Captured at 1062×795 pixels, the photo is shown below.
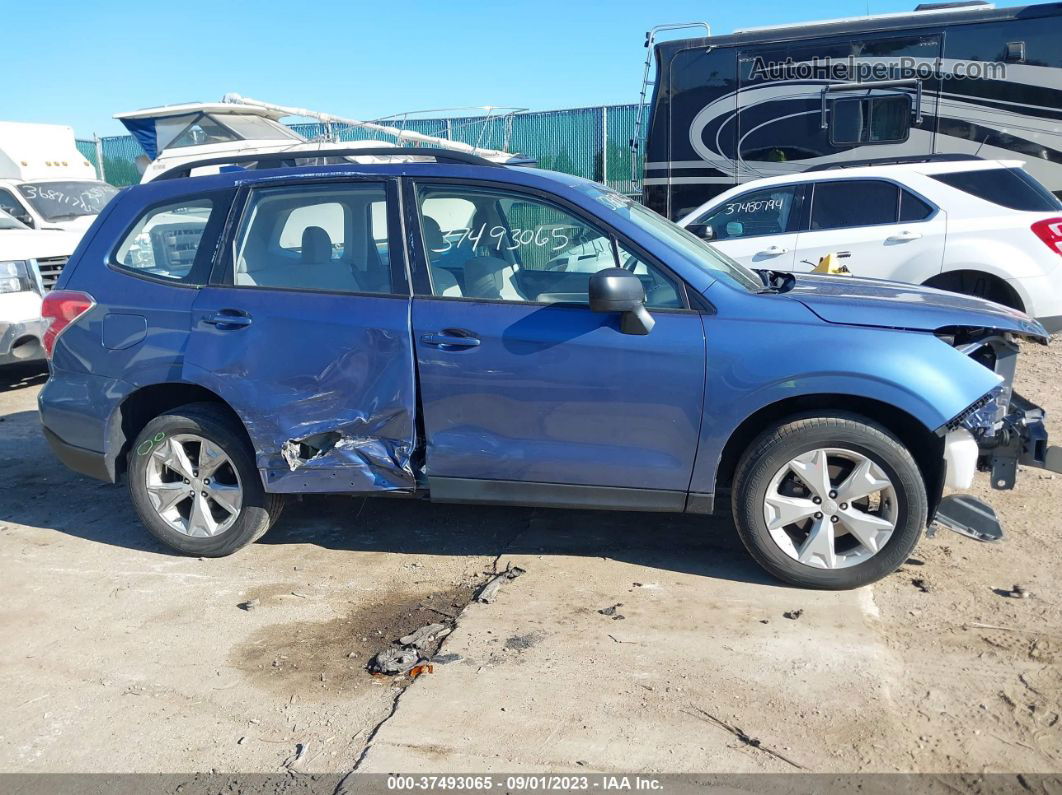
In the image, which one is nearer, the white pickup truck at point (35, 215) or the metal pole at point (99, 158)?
the white pickup truck at point (35, 215)

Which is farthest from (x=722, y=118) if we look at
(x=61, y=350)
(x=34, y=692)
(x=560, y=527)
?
(x=34, y=692)

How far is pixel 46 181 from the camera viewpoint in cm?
1254

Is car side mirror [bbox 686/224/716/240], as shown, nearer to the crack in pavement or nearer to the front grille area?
the crack in pavement

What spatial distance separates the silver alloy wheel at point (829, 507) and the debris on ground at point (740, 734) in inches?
43.6

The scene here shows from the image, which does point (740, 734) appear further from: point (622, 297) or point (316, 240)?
point (316, 240)

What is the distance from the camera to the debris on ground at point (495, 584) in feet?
13.7

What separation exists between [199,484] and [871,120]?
28.5 feet

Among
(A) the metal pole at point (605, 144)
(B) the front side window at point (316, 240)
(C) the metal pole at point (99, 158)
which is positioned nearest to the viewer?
(B) the front side window at point (316, 240)

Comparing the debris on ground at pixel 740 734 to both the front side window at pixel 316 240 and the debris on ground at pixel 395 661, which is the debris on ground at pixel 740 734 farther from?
the front side window at pixel 316 240

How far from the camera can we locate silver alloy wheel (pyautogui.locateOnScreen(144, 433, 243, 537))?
4.64m

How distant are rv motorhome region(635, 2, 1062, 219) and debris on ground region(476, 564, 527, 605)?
21.1 feet

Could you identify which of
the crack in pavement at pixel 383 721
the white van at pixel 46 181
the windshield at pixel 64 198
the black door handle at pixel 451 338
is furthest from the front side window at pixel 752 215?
the windshield at pixel 64 198

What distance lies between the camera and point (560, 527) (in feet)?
16.4

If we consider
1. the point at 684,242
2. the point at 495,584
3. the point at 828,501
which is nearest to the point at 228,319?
the point at 495,584
